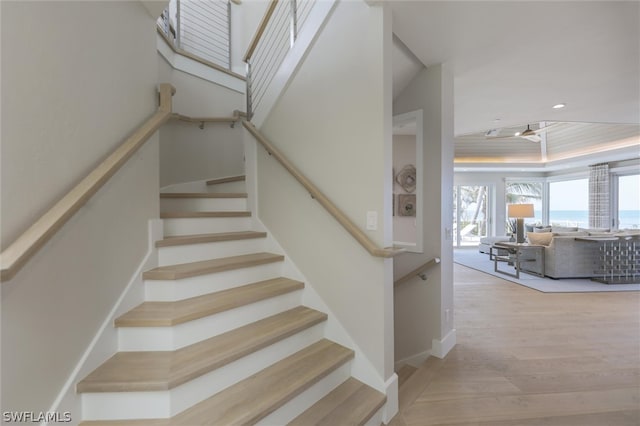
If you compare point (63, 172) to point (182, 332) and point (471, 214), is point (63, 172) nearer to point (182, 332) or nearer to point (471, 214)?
point (182, 332)

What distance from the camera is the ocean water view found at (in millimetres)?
7883

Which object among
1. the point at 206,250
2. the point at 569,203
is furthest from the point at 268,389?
the point at 569,203

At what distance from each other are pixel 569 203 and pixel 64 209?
42.2 feet

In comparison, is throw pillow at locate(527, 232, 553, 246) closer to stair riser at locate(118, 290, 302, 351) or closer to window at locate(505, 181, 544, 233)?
window at locate(505, 181, 544, 233)

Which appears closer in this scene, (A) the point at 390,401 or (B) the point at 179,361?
(B) the point at 179,361

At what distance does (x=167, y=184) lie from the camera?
3.31 m

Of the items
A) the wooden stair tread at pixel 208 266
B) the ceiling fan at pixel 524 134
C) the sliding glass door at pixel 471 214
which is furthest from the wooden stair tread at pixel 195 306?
the sliding glass door at pixel 471 214

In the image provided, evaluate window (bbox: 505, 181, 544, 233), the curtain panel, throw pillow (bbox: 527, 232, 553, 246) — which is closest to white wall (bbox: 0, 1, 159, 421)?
throw pillow (bbox: 527, 232, 553, 246)

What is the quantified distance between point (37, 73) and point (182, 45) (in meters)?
3.11

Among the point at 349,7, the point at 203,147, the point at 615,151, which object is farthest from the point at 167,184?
the point at 615,151

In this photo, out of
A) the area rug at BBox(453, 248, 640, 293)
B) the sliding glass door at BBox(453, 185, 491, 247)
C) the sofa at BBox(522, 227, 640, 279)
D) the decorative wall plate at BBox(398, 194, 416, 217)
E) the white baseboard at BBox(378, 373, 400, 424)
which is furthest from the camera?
the sliding glass door at BBox(453, 185, 491, 247)

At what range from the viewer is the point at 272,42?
3148mm

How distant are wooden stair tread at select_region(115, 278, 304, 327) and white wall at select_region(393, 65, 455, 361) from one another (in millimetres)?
1416

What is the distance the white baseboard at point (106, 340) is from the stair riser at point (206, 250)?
0.25ft
